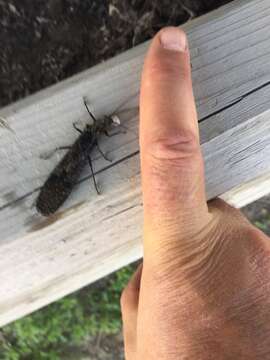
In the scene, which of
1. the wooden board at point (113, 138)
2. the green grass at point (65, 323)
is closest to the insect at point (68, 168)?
the wooden board at point (113, 138)

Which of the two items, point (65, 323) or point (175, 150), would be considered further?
point (65, 323)

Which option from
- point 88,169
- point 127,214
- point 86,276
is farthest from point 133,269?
point 88,169

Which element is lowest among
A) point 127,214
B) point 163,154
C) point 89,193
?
point 127,214

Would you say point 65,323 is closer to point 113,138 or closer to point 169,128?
point 113,138

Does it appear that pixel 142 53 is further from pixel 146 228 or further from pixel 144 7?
pixel 146 228

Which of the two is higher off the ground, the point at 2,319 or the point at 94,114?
the point at 94,114

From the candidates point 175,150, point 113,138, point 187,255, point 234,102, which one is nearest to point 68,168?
point 113,138

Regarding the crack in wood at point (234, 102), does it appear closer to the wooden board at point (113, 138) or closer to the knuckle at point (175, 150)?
the wooden board at point (113, 138)
